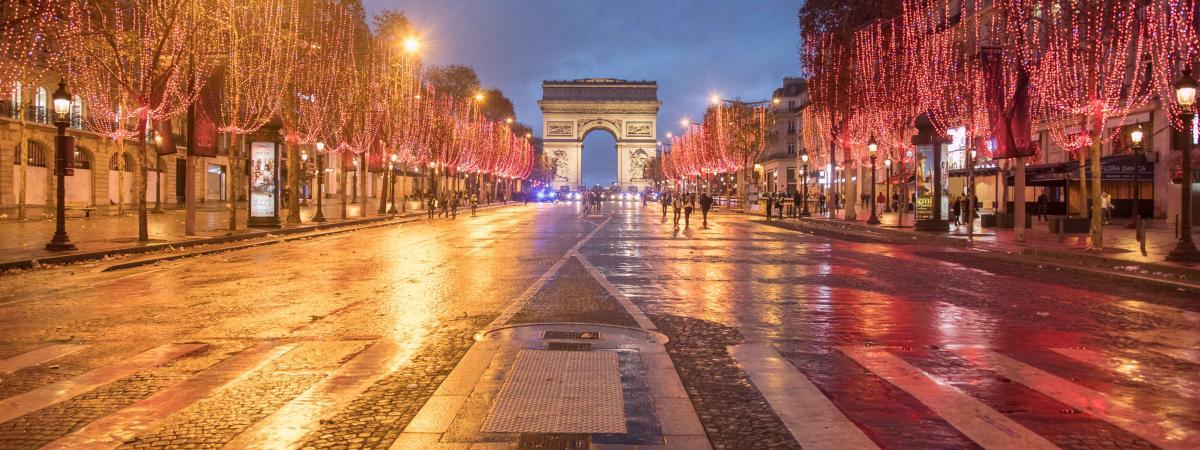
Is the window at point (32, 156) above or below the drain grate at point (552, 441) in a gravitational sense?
above

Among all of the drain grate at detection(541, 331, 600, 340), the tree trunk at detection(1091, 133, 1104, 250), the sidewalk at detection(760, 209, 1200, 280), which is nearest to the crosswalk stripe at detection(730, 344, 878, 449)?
the drain grate at detection(541, 331, 600, 340)

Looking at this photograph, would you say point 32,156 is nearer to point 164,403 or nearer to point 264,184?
Answer: point 264,184

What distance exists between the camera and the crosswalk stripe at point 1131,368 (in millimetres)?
6418

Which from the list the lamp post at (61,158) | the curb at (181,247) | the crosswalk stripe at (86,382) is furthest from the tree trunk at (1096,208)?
the lamp post at (61,158)

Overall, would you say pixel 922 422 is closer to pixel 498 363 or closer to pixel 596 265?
pixel 498 363

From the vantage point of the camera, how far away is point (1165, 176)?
38344 mm

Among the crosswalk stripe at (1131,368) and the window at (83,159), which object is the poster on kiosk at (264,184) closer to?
the window at (83,159)

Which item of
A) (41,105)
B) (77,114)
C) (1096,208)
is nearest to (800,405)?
(1096,208)

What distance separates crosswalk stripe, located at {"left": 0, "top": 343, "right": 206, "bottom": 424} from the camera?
575 centimetres

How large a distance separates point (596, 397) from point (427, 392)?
1174 mm

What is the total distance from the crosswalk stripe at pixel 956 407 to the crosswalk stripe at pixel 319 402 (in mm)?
3709

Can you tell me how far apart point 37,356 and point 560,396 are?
4683 mm

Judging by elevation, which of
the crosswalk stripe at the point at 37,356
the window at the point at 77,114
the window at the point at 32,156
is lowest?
the crosswalk stripe at the point at 37,356

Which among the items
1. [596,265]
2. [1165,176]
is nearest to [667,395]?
[596,265]
